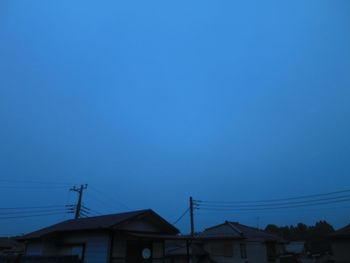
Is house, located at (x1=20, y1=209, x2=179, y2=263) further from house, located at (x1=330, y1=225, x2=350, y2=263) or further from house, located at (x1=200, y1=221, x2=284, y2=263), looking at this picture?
house, located at (x1=330, y1=225, x2=350, y2=263)

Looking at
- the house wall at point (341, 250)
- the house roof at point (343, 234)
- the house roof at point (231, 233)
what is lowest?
the house wall at point (341, 250)

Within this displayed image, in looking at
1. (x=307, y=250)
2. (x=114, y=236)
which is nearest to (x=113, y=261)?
(x=114, y=236)

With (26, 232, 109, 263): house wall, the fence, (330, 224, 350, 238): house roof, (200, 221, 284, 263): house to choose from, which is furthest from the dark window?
the fence

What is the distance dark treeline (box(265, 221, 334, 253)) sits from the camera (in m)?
74.4

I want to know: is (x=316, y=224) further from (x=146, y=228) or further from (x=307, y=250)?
(x=146, y=228)

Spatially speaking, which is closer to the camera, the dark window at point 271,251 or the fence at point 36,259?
the fence at point 36,259

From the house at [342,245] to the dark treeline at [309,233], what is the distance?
42.5 meters

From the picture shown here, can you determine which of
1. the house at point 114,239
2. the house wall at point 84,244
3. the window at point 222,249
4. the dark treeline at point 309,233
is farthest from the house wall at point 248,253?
the dark treeline at point 309,233

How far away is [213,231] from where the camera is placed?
4097 centimetres

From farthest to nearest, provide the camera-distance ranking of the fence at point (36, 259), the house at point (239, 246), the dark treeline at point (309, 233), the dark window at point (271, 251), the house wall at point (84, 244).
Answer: the dark treeline at point (309, 233) → the dark window at point (271, 251) → the house at point (239, 246) → the house wall at point (84, 244) → the fence at point (36, 259)

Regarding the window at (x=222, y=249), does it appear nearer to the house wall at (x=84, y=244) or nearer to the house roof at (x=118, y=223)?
the house roof at (x=118, y=223)

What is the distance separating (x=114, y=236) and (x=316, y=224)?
3992 inches

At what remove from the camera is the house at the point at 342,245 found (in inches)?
1283

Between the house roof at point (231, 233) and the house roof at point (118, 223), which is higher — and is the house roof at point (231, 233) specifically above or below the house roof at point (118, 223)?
above
